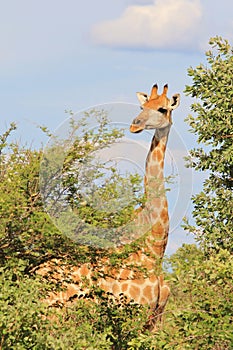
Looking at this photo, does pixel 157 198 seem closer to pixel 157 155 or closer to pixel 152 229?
pixel 152 229

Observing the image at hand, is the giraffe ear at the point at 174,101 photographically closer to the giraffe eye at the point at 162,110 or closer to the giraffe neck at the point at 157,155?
the giraffe eye at the point at 162,110

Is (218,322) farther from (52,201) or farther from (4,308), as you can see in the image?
(52,201)

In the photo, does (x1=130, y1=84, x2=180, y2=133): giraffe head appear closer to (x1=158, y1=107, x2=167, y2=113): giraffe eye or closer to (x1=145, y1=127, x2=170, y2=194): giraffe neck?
(x1=158, y1=107, x2=167, y2=113): giraffe eye

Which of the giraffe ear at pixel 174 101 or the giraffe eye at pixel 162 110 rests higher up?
the giraffe ear at pixel 174 101

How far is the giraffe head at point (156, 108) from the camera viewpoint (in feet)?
58.0

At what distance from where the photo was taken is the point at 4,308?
11.0 meters

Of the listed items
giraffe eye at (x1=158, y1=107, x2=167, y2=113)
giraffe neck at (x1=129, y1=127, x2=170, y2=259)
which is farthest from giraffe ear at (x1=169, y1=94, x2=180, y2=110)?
giraffe neck at (x1=129, y1=127, x2=170, y2=259)

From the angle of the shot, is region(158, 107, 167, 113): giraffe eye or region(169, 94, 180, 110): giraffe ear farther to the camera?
region(169, 94, 180, 110): giraffe ear

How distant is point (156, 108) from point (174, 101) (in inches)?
19.9

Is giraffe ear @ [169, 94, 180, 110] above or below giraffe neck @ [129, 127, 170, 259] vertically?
above

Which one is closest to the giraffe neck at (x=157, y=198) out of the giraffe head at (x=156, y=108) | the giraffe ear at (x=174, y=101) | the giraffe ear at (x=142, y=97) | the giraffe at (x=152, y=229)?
the giraffe at (x=152, y=229)

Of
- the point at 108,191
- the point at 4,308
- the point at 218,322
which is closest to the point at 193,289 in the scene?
the point at 218,322

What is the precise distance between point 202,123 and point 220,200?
1.44 m

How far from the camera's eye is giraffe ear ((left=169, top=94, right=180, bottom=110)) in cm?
1814
